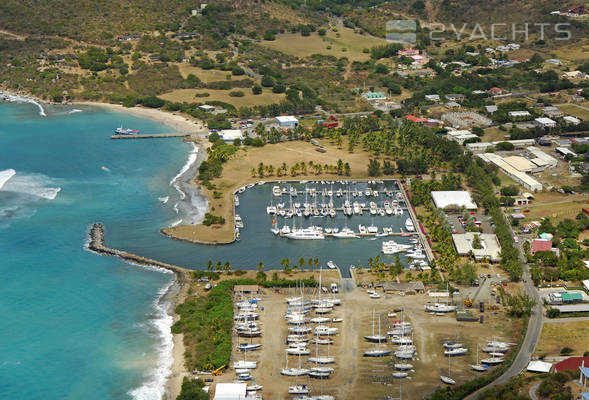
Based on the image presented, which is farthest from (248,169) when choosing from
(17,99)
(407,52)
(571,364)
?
(407,52)

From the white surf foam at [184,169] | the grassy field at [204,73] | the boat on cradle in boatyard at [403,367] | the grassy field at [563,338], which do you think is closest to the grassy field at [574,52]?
the grassy field at [204,73]

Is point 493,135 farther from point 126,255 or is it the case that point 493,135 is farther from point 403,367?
point 403,367

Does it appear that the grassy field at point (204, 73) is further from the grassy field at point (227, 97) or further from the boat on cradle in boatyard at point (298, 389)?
the boat on cradle in boatyard at point (298, 389)

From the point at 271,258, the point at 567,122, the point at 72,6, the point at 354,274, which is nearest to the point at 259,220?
the point at 271,258

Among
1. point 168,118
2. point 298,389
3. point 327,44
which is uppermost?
point 327,44

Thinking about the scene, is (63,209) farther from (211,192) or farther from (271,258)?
(271,258)
